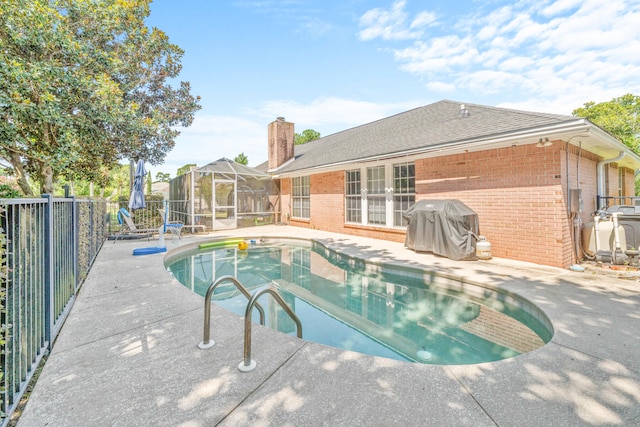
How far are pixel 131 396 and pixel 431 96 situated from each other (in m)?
15.3

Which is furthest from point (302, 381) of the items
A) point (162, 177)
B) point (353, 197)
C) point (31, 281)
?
point (162, 177)

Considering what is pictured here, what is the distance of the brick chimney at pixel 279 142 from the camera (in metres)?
15.8

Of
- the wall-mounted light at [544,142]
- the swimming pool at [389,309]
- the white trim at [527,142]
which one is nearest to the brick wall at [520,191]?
the wall-mounted light at [544,142]

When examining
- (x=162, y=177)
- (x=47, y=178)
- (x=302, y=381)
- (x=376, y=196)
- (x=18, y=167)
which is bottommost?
(x=302, y=381)

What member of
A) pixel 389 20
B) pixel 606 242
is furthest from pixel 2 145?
pixel 606 242

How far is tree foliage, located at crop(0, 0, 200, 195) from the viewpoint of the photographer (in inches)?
252

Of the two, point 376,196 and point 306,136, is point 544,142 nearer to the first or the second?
point 376,196

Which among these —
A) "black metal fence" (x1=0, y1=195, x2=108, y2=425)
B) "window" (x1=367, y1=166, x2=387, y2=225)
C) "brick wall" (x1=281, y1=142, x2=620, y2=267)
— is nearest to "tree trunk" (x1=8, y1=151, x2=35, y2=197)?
"black metal fence" (x1=0, y1=195, x2=108, y2=425)

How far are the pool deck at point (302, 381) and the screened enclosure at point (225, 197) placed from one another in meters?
9.66

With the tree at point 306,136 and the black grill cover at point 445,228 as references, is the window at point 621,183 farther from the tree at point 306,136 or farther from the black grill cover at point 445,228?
the tree at point 306,136

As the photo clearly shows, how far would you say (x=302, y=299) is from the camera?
5.31 meters

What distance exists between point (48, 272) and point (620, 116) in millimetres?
34369

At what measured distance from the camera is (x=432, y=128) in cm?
892

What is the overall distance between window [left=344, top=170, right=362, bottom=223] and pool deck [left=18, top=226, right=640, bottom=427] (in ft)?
24.9
